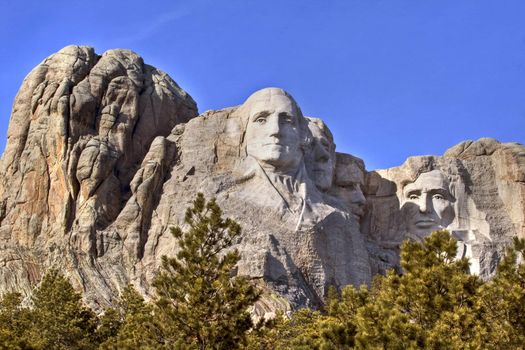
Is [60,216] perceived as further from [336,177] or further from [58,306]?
[336,177]

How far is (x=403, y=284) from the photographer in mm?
25938

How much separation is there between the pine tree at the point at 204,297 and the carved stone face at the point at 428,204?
15.5m

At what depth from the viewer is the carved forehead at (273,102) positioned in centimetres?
3891

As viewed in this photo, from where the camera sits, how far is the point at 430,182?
42906 mm

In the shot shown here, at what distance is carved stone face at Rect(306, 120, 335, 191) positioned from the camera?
131 feet

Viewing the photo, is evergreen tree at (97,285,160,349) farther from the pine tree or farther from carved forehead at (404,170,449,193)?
carved forehead at (404,170,449,193)

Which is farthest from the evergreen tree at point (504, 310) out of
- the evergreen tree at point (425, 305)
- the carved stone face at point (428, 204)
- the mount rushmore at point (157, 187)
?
the carved stone face at point (428, 204)

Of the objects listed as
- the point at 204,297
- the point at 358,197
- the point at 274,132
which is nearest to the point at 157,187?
the point at 274,132

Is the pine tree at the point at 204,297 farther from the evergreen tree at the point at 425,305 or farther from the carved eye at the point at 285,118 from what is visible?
the carved eye at the point at 285,118

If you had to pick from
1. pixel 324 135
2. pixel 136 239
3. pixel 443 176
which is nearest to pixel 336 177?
pixel 324 135

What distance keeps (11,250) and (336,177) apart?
1119 cm

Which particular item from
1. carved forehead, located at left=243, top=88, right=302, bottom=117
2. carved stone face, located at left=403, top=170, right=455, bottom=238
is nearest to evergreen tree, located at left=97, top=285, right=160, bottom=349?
carved forehead, located at left=243, top=88, right=302, bottom=117

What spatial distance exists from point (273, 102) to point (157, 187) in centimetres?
454

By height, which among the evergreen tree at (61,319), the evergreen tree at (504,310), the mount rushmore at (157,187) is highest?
the mount rushmore at (157,187)
